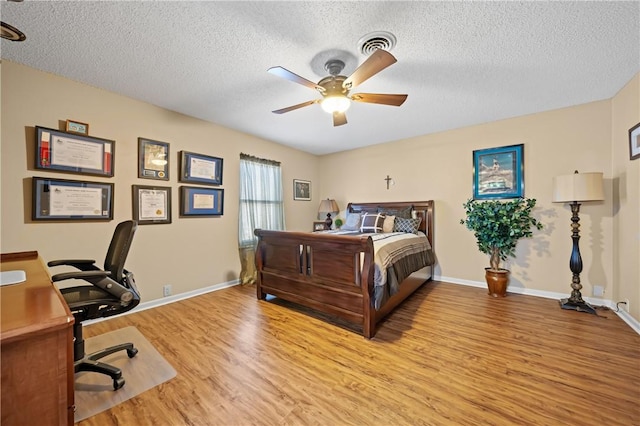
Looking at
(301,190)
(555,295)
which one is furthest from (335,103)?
(555,295)

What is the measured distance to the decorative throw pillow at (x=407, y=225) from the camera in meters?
3.96

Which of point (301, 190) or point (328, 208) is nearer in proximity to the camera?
point (328, 208)

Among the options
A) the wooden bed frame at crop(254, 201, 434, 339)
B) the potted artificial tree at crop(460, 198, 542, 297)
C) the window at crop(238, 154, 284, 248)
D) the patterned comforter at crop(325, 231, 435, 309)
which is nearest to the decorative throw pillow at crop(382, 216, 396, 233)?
the patterned comforter at crop(325, 231, 435, 309)

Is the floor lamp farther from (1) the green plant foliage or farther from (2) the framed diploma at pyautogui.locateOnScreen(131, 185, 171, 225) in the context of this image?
(2) the framed diploma at pyautogui.locateOnScreen(131, 185, 171, 225)

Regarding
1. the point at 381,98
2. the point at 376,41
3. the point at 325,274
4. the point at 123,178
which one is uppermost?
the point at 376,41

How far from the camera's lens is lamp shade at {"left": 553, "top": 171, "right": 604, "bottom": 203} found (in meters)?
2.70

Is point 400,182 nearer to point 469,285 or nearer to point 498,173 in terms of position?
point 498,173

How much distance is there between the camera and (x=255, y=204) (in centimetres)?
427

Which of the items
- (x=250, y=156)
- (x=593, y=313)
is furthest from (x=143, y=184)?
(x=593, y=313)

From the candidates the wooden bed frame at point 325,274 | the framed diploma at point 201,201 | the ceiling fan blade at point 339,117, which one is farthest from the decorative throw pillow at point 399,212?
the framed diploma at point 201,201

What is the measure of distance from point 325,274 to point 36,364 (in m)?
2.11

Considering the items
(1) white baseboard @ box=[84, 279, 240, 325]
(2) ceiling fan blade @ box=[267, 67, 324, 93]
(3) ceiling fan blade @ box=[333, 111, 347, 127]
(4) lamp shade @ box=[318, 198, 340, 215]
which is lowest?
(1) white baseboard @ box=[84, 279, 240, 325]

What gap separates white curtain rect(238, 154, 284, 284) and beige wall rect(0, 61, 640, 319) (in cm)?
15

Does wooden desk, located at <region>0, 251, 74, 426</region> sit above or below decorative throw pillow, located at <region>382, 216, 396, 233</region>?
below
